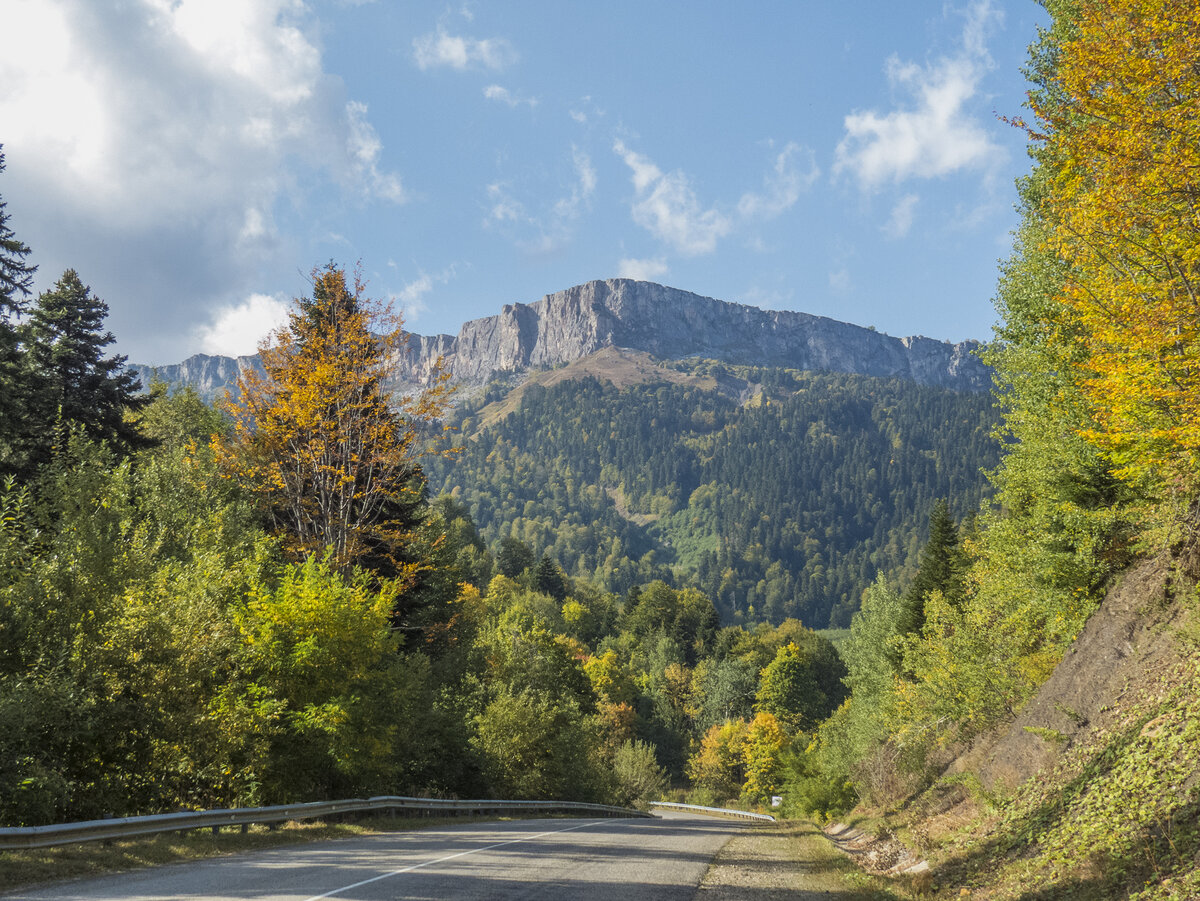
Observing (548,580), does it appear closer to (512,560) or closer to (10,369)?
(512,560)

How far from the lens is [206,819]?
14086 mm

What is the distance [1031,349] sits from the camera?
21.7m

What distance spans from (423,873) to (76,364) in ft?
98.9

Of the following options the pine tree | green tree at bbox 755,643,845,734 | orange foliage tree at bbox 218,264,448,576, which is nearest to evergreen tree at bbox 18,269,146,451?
orange foliage tree at bbox 218,264,448,576

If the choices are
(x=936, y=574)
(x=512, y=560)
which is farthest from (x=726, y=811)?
(x=512, y=560)

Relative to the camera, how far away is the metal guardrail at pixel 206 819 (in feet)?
34.7

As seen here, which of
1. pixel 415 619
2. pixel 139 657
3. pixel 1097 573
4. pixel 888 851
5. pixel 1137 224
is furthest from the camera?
pixel 415 619

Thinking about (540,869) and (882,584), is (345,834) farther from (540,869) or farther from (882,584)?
(882,584)

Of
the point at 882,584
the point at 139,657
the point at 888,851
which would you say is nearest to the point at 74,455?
the point at 139,657

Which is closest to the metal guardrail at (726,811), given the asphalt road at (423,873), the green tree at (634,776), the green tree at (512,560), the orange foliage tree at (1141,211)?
the green tree at (634,776)

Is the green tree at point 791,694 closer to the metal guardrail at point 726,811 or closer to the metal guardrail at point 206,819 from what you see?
the metal guardrail at point 726,811

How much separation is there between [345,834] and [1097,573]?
19.6 m

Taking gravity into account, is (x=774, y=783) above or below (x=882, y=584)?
below

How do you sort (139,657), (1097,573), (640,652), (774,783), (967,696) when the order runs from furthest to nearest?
(640,652) < (774,783) < (967,696) < (1097,573) < (139,657)
